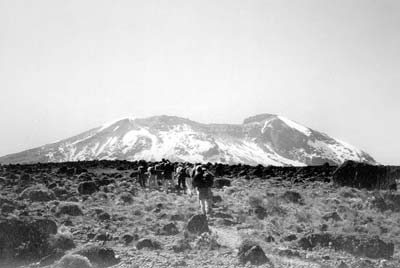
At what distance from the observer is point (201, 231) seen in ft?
39.2

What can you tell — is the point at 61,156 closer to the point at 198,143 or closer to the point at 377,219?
the point at 198,143

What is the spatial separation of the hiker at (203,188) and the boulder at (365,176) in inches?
438

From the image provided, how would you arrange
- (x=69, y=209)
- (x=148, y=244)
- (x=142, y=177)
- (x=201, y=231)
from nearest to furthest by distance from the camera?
(x=148, y=244) → (x=201, y=231) → (x=69, y=209) → (x=142, y=177)

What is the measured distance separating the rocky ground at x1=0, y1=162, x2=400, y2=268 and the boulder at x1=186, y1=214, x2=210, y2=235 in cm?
3

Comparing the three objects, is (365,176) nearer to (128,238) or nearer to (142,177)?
(142,177)

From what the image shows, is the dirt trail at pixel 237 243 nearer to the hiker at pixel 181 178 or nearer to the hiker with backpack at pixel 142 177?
the hiker at pixel 181 178

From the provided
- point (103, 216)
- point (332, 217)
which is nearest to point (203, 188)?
point (103, 216)

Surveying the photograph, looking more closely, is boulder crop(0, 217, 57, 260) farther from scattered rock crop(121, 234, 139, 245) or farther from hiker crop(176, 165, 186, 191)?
hiker crop(176, 165, 186, 191)

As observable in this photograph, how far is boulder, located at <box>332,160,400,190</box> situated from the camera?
2195cm

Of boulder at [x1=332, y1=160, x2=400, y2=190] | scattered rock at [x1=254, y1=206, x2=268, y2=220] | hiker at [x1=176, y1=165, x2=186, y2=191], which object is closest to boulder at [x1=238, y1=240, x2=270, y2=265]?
scattered rock at [x1=254, y1=206, x2=268, y2=220]

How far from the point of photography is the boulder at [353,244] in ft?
33.5

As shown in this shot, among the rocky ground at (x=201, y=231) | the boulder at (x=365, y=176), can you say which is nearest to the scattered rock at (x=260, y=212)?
the rocky ground at (x=201, y=231)

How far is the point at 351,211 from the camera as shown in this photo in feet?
50.0

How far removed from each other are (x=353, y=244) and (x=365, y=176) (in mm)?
13641
